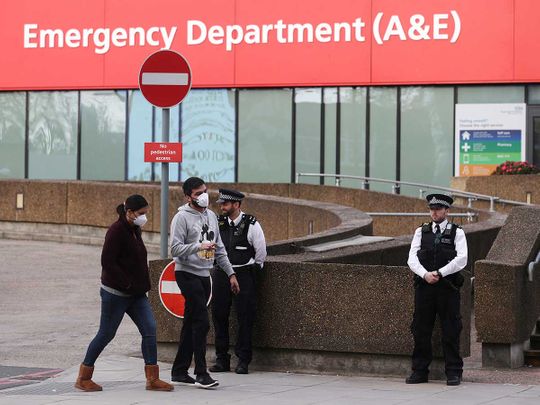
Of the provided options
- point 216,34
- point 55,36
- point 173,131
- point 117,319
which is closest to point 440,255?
point 117,319

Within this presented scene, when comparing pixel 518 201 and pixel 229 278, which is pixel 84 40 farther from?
pixel 229 278

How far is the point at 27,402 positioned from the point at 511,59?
27.5m

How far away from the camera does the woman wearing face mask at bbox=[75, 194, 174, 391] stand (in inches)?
388

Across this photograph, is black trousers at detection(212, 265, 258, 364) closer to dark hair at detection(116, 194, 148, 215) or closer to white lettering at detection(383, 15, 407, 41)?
dark hair at detection(116, 194, 148, 215)

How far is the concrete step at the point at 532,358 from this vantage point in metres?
11.4

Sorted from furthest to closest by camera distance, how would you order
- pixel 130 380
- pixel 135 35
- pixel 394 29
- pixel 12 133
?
1. pixel 12 133
2. pixel 135 35
3. pixel 394 29
4. pixel 130 380

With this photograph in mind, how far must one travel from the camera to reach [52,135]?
133 feet

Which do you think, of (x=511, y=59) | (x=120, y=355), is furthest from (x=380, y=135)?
(x=120, y=355)

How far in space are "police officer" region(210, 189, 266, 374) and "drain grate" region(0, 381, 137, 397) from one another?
0.89 m

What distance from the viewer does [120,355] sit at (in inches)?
478

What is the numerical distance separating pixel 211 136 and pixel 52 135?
210 inches

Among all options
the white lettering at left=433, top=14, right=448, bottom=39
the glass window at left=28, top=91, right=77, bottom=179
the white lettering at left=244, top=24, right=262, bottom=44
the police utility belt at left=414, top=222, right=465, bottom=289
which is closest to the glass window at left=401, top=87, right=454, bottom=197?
the white lettering at left=433, top=14, right=448, bottom=39

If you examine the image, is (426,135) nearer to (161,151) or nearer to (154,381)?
(161,151)

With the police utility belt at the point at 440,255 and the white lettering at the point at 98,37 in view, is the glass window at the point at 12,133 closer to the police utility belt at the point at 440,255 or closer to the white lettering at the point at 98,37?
the white lettering at the point at 98,37
